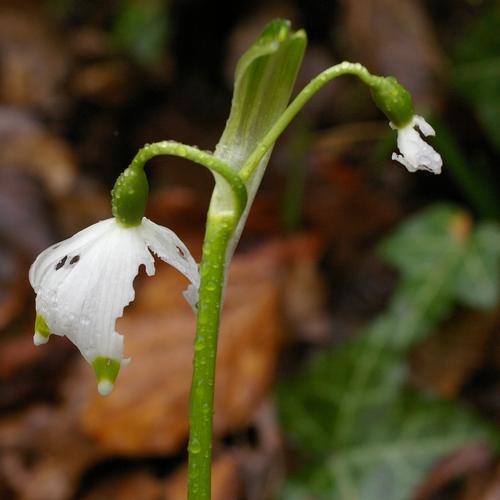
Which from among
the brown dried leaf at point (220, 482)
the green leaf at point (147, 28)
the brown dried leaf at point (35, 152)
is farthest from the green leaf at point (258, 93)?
the green leaf at point (147, 28)

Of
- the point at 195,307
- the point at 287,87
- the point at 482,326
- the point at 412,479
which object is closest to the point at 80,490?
the point at 412,479

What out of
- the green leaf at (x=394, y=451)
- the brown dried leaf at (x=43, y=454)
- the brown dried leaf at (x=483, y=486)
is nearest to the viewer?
the brown dried leaf at (x=483, y=486)

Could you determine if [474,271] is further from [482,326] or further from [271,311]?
[271,311]

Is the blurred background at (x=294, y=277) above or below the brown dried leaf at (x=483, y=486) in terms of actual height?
above

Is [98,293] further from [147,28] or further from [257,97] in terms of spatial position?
[147,28]

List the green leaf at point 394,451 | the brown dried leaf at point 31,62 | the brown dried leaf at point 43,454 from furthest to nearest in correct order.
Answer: the brown dried leaf at point 31,62 < the brown dried leaf at point 43,454 < the green leaf at point 394,451

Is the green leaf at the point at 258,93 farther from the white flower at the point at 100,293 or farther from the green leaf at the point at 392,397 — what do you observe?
the green leaf at the point at 392,397
